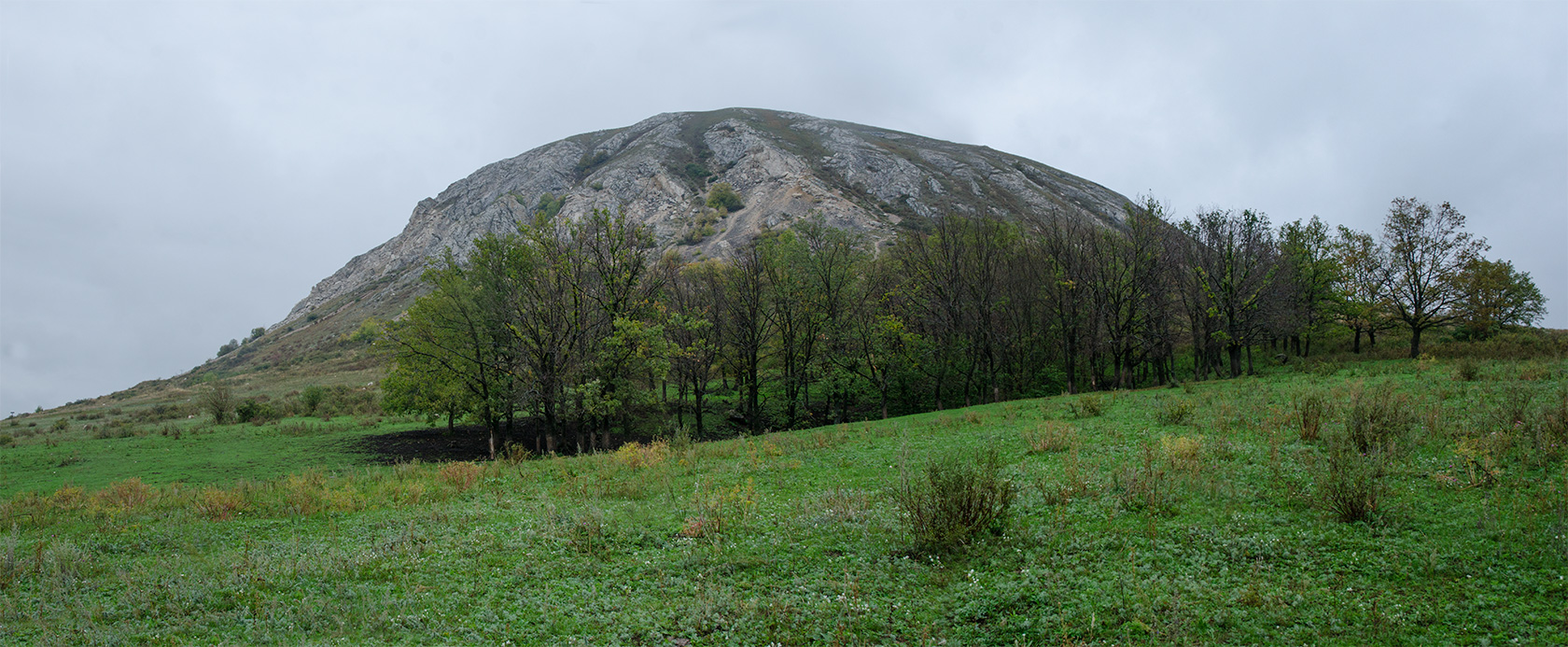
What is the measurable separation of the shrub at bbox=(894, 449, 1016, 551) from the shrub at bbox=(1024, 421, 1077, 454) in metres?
5.90

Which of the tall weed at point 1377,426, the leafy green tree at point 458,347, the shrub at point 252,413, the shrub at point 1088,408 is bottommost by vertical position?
the shrub at point 1088,408

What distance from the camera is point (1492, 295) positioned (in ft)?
129

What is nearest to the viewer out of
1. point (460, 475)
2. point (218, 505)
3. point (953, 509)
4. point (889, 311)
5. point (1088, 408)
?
point (953, 509)

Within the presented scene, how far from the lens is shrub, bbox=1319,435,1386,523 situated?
7258 mm

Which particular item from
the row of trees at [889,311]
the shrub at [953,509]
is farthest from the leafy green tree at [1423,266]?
the shrub at [953,509]

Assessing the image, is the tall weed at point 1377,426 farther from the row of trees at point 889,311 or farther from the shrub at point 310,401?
the shrub at point 310,401

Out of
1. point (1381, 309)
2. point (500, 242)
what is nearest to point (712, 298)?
point (500, 242)

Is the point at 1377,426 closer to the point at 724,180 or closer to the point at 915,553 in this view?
the point at 915,553

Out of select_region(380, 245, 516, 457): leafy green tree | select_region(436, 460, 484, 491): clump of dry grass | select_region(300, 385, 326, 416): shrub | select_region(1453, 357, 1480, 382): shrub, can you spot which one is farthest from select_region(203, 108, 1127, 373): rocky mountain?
select_region(436, 460, 484, 491): clump of dry grass

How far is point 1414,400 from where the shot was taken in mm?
14375

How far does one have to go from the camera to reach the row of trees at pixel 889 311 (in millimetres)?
29438

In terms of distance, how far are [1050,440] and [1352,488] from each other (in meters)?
6.84

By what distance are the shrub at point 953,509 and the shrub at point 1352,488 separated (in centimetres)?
367

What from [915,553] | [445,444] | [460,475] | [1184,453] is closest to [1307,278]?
[1184,453]
